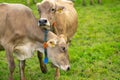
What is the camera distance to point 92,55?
8.48m

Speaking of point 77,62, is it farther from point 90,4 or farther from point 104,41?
point 90,4

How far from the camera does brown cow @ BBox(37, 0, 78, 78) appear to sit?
6.34 m

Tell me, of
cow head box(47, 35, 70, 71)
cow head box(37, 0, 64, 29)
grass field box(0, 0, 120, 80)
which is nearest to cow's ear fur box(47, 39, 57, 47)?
cow head box(47, 35, 70, 71)

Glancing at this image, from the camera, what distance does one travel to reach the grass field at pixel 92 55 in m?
7.27

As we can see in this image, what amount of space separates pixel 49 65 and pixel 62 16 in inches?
56.3

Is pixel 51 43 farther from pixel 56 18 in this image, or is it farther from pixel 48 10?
pixel 56 18

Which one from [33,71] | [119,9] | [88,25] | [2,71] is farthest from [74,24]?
[119,9]

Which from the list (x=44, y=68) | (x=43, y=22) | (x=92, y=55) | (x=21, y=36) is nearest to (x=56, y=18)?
(x=43, y=22)

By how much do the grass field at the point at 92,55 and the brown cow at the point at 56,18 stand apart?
658 millimetres

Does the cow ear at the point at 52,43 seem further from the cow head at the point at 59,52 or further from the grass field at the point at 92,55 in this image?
the grass field at the point at 92,55

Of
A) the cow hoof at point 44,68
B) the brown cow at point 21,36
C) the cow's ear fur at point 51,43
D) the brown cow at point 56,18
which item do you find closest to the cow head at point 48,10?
the brown cow at point 56,18

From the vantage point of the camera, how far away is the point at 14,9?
6375mm

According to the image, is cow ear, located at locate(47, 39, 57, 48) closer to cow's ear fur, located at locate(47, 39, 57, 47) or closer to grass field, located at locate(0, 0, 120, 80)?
cow's ear fur, located at locate(47, 39, 57, 47)

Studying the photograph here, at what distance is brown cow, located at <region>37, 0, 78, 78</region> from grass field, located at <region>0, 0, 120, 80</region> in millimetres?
658
